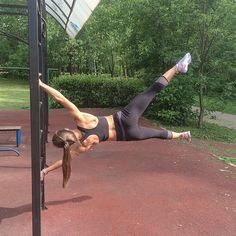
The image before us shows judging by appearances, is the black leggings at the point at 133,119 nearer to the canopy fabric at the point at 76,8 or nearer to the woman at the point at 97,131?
the woman at the point at 97,131

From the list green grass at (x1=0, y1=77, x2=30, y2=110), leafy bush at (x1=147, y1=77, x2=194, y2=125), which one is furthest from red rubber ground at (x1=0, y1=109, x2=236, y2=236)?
green grass at (x1=0, y1=77, x2=30, y2=110)

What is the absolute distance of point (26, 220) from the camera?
19.5 ft

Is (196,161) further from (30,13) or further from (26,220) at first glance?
(30,13)

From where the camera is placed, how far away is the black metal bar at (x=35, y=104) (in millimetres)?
4480

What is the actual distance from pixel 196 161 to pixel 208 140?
4194 millimetres

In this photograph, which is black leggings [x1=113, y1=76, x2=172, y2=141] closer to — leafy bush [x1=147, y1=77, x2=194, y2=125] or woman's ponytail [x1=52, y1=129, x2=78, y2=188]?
woman's ponytail [x1=52, y1=129, x2=78, y2=188]

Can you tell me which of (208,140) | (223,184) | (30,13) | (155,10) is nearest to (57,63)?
(155,10)

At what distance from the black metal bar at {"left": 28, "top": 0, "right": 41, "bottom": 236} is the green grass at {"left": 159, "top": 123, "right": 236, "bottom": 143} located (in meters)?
10.1

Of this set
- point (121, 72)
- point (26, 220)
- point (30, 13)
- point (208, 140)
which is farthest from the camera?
point (121, 72)

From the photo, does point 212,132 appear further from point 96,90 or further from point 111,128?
point 111,128

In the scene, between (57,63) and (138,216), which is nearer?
(138,216)

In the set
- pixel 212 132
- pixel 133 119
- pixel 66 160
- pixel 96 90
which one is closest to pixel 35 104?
pixel 66 160

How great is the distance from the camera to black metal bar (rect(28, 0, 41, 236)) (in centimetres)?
448

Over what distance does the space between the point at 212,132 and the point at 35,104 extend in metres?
11.9
